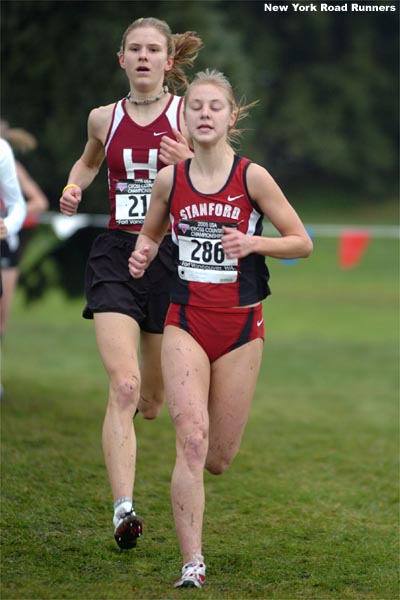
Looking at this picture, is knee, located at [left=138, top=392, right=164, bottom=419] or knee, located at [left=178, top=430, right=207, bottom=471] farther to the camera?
knee, located at [left=138, top=392, right=164, bottom=419]

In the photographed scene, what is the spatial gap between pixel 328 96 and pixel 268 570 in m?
44.1

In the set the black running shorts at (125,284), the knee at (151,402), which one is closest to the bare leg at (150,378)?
the knee at (151,402)

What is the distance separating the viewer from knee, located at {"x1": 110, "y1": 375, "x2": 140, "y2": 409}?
5668 mm

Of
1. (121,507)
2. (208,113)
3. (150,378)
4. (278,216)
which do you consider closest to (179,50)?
(208,113)

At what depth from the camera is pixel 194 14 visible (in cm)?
1209

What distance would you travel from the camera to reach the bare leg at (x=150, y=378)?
6422 millimetres

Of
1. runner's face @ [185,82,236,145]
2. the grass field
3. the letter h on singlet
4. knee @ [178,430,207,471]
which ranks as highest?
runner's face @ [185,82,236,145]

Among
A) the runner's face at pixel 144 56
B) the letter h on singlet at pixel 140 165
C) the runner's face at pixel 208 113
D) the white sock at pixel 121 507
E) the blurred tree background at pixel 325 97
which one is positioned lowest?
the white sock at pixel 121 507

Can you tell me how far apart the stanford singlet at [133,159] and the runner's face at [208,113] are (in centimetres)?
80

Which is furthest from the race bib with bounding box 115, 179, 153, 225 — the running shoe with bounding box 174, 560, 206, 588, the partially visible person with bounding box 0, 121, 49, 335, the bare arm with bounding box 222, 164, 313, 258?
the partially visible person with bounding box 0, 121, 49, 335

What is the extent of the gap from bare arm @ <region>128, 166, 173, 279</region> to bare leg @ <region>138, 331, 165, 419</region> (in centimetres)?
96

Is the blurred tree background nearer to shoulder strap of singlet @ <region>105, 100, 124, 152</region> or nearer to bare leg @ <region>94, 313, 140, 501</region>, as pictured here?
shoulder strap of singlet @ <region>105, 100, 124, 152</region>

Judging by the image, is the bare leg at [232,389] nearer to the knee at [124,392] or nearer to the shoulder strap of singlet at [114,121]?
the knee at [124,392]

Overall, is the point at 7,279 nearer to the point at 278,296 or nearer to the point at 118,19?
the point at 118,19
